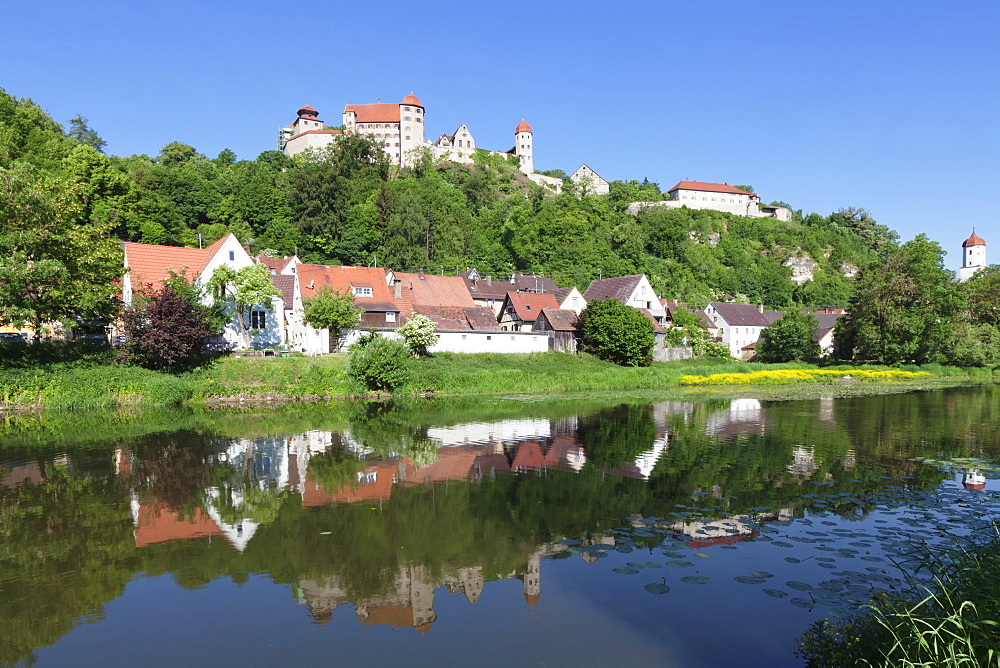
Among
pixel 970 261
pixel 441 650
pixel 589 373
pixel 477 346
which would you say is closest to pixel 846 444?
pixel 441 650

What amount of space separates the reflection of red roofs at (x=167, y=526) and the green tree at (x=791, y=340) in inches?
2565

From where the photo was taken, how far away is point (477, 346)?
5616cm

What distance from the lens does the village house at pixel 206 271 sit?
4494 centimetres

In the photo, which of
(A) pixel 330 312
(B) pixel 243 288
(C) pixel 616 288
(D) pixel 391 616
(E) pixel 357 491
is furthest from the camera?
(C) pixel 616 288

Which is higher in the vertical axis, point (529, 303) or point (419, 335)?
point (529, 303)

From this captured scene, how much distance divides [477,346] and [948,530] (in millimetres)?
44344

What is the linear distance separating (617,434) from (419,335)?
81.2 ft

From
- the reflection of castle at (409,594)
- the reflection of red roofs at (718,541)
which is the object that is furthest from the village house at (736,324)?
the reflection of castle at (409,594)

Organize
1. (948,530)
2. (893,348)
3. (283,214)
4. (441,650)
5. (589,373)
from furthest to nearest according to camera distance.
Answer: (283,214) → (893,348) → (589,373) → (948,530) → (441,650)

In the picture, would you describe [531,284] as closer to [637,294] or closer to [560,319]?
[637,294]

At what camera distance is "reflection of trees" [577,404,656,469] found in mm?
22125

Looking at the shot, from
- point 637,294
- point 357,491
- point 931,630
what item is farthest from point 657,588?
point 637,294

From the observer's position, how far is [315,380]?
40.0 metres

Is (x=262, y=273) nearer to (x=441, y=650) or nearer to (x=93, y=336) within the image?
(x=93, y=336)
